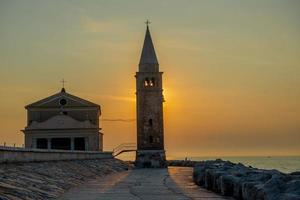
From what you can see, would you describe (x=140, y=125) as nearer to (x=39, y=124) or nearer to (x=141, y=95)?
(x=141, y=95)

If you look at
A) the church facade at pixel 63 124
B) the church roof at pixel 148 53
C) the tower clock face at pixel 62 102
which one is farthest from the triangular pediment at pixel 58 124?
the church roof at pixel 148 53

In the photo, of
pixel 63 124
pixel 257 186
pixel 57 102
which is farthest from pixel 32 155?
pixel 57 102

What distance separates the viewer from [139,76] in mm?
63562

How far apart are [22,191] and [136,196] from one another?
4.96 m

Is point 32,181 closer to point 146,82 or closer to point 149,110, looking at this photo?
point 149,110

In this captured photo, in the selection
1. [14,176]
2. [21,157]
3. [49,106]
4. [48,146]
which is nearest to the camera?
[14,176]

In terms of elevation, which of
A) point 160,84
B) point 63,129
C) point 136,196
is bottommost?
point 136,196

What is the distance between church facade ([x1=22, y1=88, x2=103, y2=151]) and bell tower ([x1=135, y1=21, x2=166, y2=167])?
467 centimetres

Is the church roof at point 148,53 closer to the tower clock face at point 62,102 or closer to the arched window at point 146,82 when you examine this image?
the arched window at point 146,82

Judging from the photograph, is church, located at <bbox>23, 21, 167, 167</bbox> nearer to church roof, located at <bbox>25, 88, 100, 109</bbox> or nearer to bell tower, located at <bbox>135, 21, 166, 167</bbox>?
bell tower, located at <bbox>135, 21, 166, 167</bbox>

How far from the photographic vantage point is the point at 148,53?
2530 inches

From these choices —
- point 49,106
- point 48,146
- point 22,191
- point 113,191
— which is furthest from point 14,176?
point 49,106

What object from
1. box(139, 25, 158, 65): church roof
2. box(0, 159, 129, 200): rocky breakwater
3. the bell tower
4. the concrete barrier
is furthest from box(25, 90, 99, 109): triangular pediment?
box(0, 159, 129, 200): rocky breakwater

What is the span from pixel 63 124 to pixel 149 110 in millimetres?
8899
